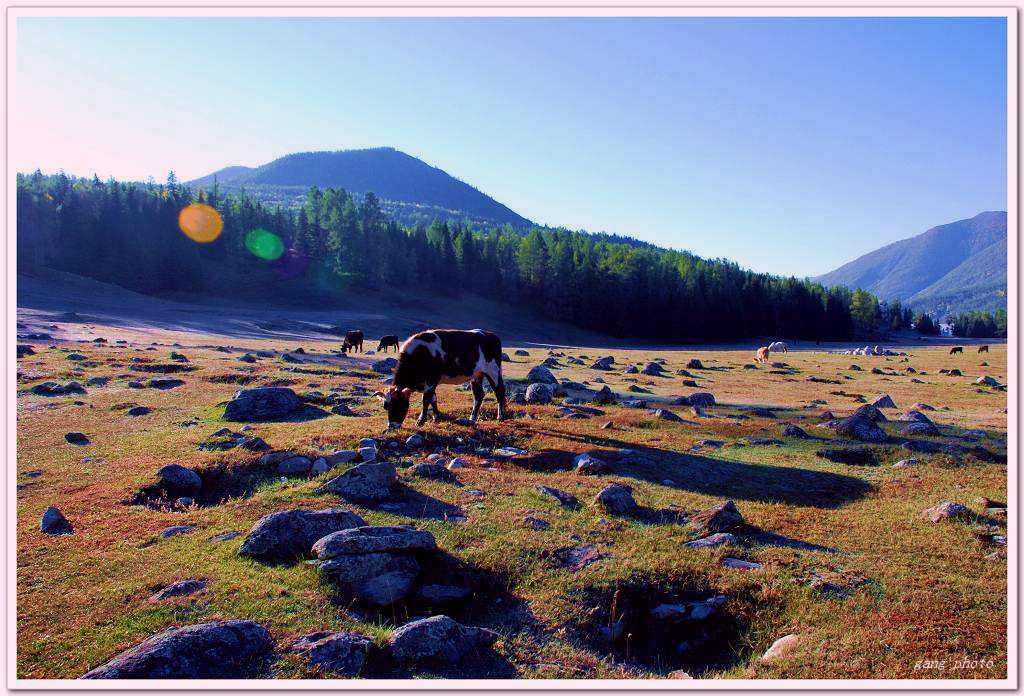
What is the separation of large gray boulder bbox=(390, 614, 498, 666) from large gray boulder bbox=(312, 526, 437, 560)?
1710mm

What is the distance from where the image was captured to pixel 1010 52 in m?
7.21

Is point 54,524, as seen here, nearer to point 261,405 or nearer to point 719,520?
point 261,405

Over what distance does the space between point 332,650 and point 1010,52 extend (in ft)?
37.8

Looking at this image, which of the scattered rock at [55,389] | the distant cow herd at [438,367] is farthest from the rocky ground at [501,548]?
the scattered rock at [55,389]

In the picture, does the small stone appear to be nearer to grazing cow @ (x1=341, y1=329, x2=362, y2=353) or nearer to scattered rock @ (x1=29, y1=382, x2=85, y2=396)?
scattered rock @ (x1=29, y1=382, x2=85, y2=396)

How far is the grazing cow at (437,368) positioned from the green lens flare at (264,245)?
99144 millimetres

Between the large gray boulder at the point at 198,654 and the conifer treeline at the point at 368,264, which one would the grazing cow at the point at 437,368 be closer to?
the large gray boulder at the point at 198,654

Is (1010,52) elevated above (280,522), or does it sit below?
above

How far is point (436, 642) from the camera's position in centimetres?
579

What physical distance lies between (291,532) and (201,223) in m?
118

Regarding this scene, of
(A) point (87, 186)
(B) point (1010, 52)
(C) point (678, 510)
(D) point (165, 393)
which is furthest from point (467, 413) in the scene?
(A) point (87, 186)

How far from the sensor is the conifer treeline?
94.3 m

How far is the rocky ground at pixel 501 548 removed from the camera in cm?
580

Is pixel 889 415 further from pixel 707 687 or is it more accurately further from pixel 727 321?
pixel 727 321
